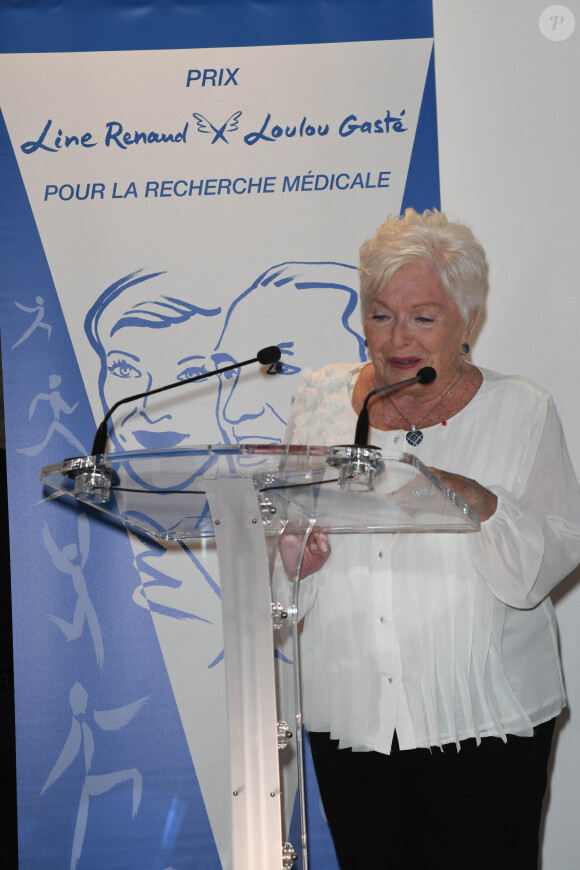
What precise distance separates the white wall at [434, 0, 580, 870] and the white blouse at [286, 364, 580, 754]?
77 cm

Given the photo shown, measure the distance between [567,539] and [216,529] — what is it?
36.6 inches

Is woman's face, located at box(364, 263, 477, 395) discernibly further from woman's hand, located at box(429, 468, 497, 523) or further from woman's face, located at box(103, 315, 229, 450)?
woman's face, located at box(103, 315, 229, 450)

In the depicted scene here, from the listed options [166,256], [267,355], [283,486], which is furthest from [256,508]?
[166,256]

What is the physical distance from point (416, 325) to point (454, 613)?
0.69 meters

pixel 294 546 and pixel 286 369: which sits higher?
pixel 286 369

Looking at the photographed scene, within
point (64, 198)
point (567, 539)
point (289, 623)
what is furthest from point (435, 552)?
point (64, 198)

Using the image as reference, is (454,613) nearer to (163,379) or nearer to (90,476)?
(90,476)

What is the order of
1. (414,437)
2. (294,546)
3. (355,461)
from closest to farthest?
(355,461) < (294,546) < (414,437)

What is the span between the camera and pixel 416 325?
224cm

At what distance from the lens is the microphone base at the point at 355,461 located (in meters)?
1.30

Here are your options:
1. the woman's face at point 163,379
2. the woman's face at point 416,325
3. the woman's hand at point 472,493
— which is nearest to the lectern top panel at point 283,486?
the woman's hand at point 472,493

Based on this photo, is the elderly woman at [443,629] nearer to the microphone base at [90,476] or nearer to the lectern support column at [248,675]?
the lectern support column at [248,675]

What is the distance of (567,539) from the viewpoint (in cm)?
200

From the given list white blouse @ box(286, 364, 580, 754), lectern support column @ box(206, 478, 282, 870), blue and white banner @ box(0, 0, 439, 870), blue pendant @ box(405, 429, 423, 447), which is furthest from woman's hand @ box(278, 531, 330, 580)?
blue and white banner @ box(0, 0, 439, 870)
